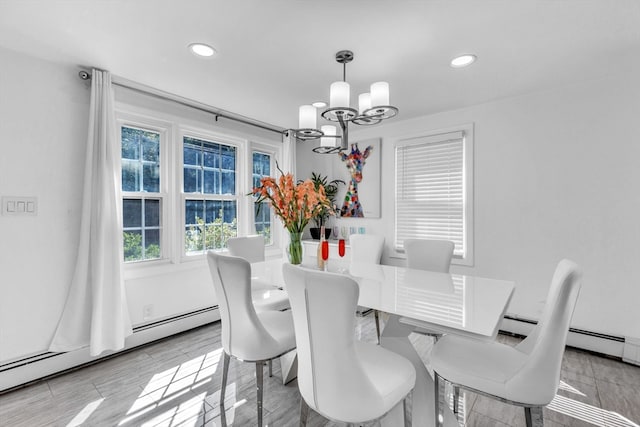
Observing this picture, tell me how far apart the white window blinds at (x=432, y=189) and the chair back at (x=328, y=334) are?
2630mm

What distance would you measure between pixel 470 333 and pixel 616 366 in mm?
2376

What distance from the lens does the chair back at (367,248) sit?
2.96 metres

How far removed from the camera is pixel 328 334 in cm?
111

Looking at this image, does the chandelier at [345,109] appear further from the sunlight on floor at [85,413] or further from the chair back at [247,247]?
the sunlight on floor at [85,413]

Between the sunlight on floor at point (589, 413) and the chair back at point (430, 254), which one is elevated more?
the chair back at point (430, 254)

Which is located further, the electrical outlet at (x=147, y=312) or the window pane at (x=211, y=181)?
the window pane at (x=211, y=181)

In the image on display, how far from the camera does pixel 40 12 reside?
171 cm

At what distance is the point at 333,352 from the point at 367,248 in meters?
1.92

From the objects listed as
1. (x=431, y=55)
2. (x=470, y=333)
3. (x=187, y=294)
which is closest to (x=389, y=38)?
(x=431, y=55)

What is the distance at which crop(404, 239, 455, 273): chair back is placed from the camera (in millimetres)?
2480

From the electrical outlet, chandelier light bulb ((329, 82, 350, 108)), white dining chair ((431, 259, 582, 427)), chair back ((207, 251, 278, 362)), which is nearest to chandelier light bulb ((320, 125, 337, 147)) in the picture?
chandelier light bulb ((329, 82, 350, 108))

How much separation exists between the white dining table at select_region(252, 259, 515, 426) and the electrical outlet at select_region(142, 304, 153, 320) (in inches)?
53.4

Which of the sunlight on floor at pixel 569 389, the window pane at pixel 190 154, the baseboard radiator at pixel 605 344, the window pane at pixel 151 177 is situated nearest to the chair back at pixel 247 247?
the window pane at pixel 151 177

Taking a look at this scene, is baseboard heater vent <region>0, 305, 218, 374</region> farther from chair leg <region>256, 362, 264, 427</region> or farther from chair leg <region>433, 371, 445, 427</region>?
chair leg <region>433, 371, 445, 427</region>
